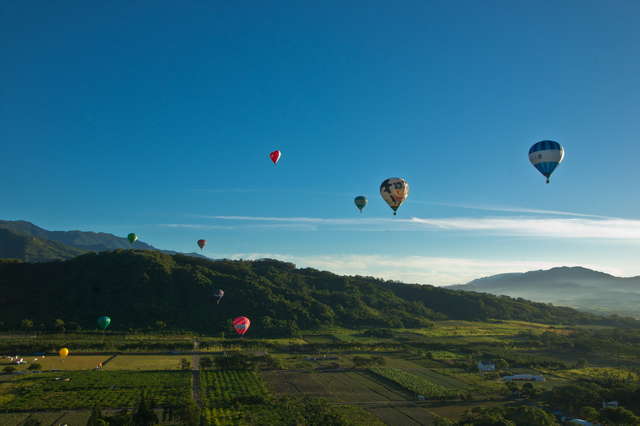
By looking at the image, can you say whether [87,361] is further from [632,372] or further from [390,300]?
[390,300]

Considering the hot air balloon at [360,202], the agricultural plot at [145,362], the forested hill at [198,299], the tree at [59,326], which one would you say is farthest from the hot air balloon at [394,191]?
A: the tree at [59,326]

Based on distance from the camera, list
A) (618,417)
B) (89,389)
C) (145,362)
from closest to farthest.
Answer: (618,417), (89,389), (145,362)

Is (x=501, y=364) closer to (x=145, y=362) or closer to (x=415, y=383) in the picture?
(x=415, y=383)

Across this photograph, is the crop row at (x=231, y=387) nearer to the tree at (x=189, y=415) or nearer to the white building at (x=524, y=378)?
the tree at (x=189, y=415)

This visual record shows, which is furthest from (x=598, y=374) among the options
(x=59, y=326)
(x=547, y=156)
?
(x=59, y=326)

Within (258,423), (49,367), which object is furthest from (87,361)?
(258,423)
